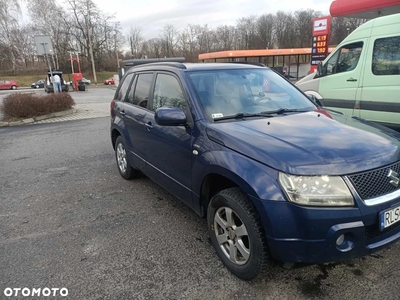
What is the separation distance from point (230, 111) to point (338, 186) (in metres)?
1.32

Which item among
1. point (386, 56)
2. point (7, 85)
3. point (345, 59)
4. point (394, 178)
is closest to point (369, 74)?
point (386, 56)

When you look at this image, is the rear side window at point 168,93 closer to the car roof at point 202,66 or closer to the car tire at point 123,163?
the car roof at point 202,66

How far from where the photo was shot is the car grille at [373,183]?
6.66 feet

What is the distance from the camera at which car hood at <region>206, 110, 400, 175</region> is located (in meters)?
2.06

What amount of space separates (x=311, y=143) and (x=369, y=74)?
414cm

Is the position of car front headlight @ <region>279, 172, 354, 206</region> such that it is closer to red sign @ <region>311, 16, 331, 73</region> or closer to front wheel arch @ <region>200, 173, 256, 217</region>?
front wheel arch @ <region>200, 173, 256, 217</region>

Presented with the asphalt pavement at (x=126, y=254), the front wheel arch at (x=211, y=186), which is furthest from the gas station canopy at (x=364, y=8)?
the front wheel arch at (x=211, y=186)

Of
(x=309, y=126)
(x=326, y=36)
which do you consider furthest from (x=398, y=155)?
(x=326, y=36)

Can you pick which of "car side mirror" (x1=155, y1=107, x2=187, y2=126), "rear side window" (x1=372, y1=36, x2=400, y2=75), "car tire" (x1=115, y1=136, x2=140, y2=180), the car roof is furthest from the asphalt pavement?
"rear side window" (x1=372, y1=36, x2=400, y2=75)

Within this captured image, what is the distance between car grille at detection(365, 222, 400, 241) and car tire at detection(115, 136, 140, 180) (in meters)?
3.39

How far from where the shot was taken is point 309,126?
267cm

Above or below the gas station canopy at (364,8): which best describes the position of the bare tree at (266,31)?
above

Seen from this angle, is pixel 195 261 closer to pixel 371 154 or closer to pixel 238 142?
pixel 238 142

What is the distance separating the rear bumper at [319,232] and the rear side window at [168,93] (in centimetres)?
148
